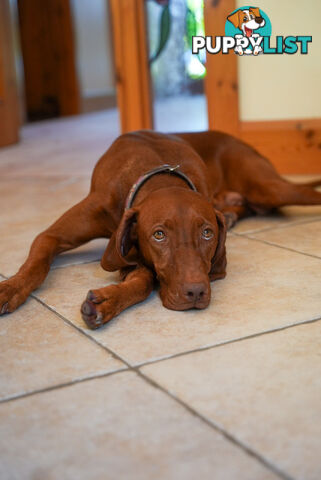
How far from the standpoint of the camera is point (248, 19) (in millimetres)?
4016

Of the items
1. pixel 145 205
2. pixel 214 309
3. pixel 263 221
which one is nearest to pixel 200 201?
pixel 145 205

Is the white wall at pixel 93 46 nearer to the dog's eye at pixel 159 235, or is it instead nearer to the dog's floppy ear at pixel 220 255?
the dog's floppy ear at pixel 220 255

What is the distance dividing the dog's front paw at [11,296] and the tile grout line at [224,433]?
622 mm

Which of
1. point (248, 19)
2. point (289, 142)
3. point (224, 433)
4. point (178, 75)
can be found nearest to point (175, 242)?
point (224, 433)

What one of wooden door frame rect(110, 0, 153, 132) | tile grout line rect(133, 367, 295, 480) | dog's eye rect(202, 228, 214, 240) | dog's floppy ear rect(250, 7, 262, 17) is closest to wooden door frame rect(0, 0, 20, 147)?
wooden door frame rect(110, 0, 153, 132)

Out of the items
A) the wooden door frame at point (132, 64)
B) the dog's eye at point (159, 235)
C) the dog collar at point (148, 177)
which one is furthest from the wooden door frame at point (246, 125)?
the dog's eye at point (159, 235)

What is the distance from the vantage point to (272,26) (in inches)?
155

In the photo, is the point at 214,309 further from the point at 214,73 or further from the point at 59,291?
the point at 214,73

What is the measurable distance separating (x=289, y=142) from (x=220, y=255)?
2143 mm

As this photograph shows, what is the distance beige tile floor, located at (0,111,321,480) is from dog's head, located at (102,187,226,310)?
0.25 feet

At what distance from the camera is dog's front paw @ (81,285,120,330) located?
1.86 m

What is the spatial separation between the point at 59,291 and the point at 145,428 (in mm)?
990

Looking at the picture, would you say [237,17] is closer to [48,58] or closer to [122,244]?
[122,244]

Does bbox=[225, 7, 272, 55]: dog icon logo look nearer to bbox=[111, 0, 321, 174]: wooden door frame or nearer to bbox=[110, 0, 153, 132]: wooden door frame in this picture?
bbox=[111, 0, 321, 174]: wooden door frame
